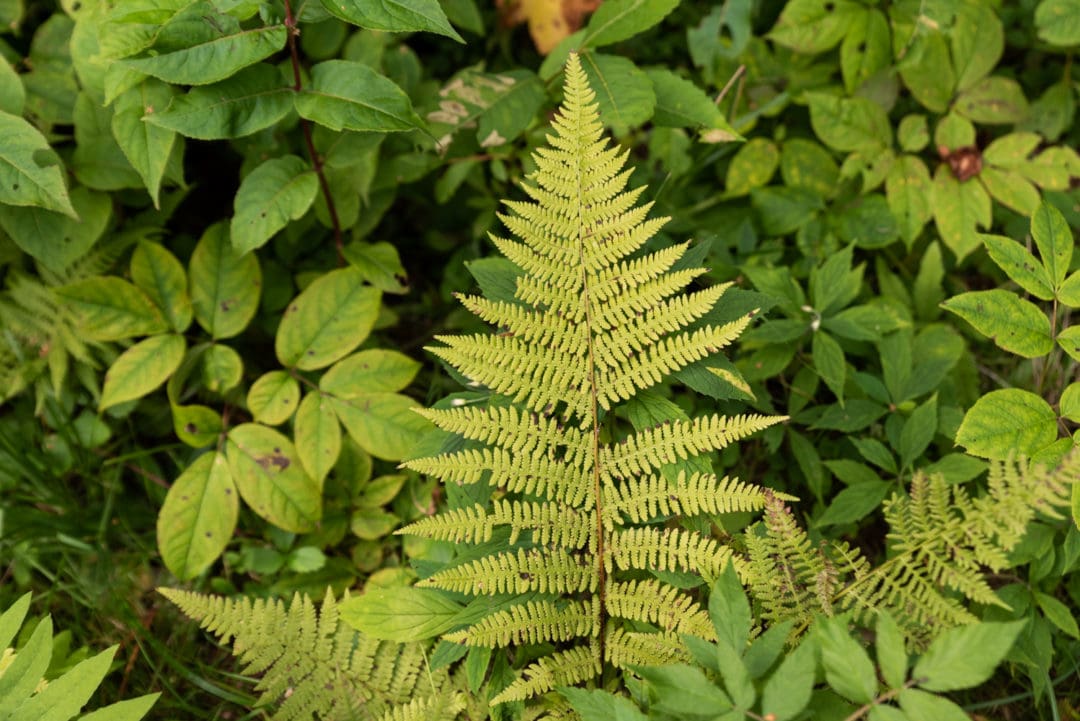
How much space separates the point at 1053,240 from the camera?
6.36 ft

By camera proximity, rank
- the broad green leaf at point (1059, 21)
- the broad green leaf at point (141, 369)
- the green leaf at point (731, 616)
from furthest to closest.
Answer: the broad green leaf at point (1059, 21) → the broad green leaf at point (141, 369) → the green leaf at point (731, 616)

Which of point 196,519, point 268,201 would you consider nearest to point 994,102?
point 268,201

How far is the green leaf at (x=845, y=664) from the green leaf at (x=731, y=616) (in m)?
0.14

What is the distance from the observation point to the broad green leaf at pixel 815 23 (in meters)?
2.73

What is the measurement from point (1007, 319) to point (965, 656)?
99 centimetres

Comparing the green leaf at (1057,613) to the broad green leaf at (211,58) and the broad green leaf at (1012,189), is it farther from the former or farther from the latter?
the broad green leaf at (211,58)

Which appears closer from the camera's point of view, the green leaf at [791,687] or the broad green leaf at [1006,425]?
the green leaf at [791,687]

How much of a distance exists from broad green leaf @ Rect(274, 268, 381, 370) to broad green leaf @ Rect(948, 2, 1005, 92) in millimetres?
2197

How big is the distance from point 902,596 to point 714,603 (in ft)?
1.40

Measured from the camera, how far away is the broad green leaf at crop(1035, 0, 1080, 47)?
2.65m

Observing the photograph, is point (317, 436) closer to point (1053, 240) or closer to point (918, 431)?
point (918, 431)

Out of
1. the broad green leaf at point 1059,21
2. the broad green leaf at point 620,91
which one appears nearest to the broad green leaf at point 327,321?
the broad green leaf at point 620,91

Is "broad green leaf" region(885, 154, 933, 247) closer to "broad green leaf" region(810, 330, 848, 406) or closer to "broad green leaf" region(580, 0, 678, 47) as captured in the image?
"broad green leaf" region(810, 330, 848, 406)

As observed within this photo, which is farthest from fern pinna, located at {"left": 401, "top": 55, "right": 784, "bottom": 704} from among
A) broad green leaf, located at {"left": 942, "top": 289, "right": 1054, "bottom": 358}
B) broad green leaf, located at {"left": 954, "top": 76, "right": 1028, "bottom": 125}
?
broad green leaf, located at {"left": 954, "top": 76, "right": 1028, "bottom": 125}
